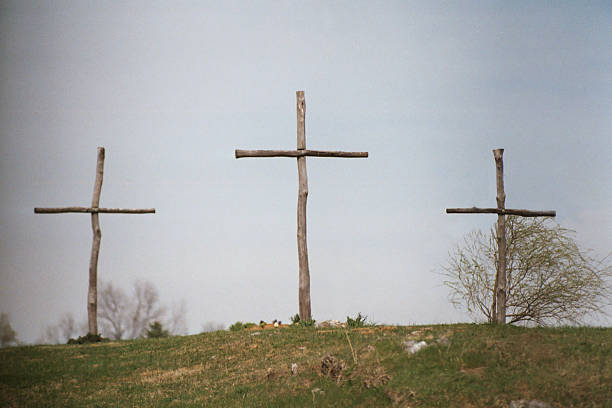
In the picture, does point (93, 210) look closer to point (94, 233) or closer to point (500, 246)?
point (94, 233)

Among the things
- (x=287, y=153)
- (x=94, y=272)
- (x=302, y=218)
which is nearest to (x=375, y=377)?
(x=302, y=218)

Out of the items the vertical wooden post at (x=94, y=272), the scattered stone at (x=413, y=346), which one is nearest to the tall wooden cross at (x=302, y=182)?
the vertical wooden post at (x=94, y=272)

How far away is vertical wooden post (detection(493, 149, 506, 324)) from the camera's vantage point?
1738cm

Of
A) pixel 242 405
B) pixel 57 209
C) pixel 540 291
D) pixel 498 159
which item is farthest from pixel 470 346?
pixel 57 209

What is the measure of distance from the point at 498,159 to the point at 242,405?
1146 centimetres

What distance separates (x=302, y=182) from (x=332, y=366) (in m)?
8.50

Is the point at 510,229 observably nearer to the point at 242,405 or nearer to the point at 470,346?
the point at 470,346

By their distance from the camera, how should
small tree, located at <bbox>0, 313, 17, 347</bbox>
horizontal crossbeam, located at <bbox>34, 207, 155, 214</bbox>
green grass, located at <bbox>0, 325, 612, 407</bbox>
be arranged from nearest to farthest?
1. green grass, located at <bbox>0, 325, 612, 407</bbox>
2. horizontal crossbeam, located at <bbox>34, 207, 155, 214</bbox>
3. small tree, located at <bbox>0, 313, 17, 347</bbox>

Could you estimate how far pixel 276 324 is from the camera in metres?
18.7

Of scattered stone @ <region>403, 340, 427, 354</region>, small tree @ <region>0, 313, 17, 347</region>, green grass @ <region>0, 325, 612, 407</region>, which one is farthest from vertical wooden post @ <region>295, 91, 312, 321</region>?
small tree @ <region>0, 313, 17, 347</region>

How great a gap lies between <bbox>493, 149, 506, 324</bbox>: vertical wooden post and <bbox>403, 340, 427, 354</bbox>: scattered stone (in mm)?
6984

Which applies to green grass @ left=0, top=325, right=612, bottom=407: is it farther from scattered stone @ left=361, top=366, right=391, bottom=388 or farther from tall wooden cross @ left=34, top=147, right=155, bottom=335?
tall wooden cross @ left=34, top=147, right=155, bottom=335

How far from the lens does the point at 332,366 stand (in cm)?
1077

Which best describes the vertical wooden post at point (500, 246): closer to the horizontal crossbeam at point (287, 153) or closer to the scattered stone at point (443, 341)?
the horizontal crossbeam at point (287, 153)
